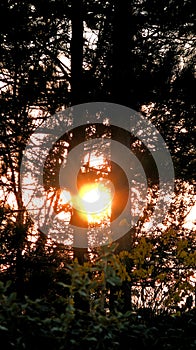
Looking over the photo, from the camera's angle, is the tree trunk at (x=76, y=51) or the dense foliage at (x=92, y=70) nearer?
the dense foliage at (x=92, y=70)

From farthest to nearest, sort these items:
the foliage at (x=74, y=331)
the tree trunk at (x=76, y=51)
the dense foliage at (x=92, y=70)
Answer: the tree trunk at (x=76, y=51) < the dense foliage at (x=92, y=70) < the foliage at (x=74, y=331)

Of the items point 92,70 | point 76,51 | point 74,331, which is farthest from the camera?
point 76,51

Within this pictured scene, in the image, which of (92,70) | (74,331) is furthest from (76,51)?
(74,331)

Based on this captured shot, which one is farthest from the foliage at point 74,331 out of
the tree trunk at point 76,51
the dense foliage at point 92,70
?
the tree trunk at point 76,51

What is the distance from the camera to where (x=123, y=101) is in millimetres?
7668

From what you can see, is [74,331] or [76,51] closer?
[74,331]

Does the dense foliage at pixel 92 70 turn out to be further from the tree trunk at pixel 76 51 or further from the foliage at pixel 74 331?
the foliage at pixel 74 331

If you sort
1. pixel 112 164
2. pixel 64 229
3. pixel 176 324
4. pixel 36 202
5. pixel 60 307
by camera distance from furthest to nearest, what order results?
pixel 36 202 < pixel 64 229 < pixel 112 164 < pixel 60 307 < pixel 176 324

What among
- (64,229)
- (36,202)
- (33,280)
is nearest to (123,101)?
(33,280)

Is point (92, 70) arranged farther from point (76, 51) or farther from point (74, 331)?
point (74, 331)

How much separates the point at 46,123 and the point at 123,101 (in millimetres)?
1339

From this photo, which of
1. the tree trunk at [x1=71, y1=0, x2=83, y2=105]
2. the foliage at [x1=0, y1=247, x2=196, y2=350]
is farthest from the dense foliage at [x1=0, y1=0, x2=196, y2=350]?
the foliage at [x1=0, y1=247, x2=196, y2=350]

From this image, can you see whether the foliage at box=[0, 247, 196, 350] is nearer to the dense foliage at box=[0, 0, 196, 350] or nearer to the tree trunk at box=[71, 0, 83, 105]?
the dense foliage at box=[0, 0, 196, 350]

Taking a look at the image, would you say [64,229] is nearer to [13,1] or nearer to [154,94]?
[154,94]
